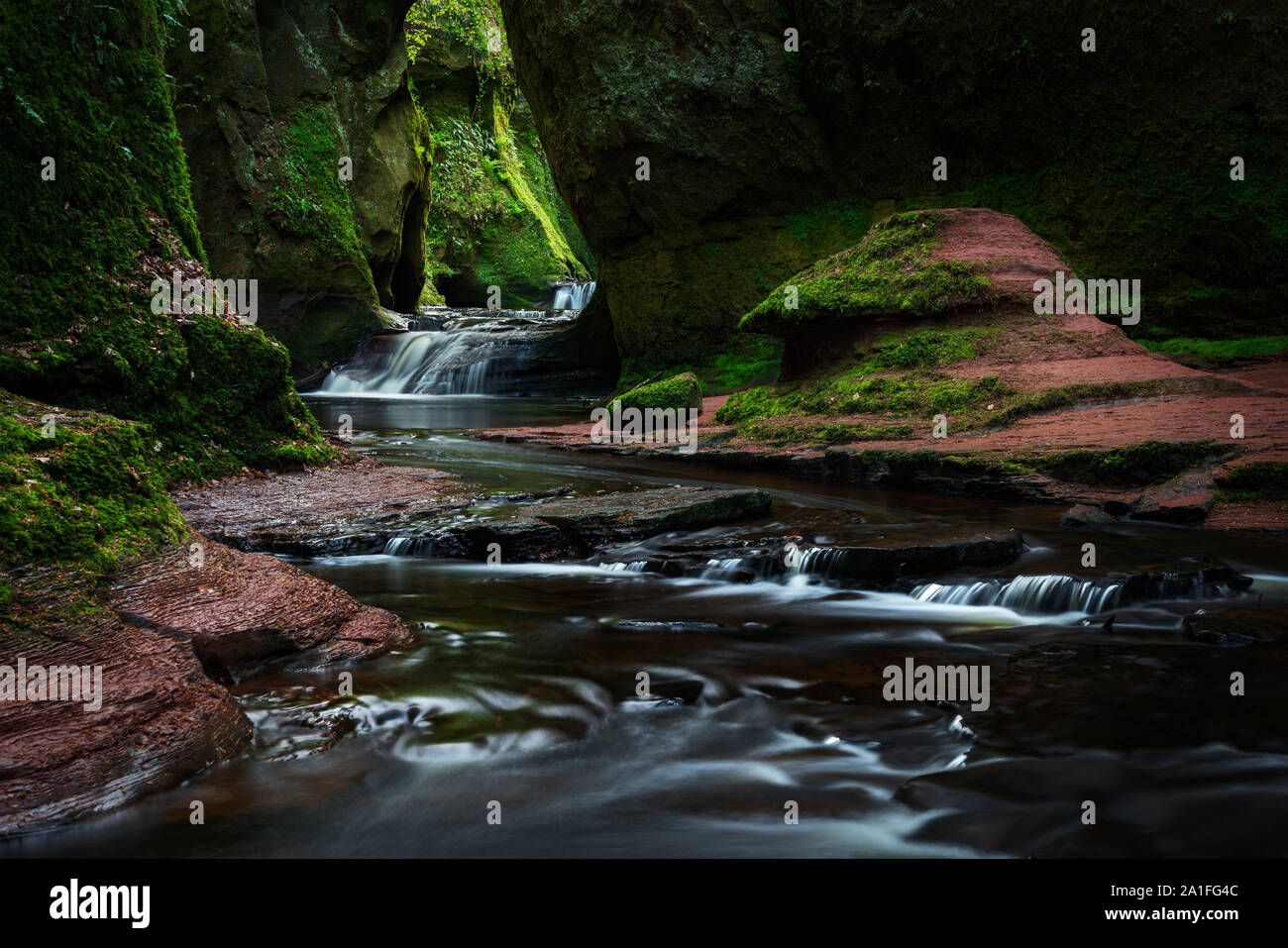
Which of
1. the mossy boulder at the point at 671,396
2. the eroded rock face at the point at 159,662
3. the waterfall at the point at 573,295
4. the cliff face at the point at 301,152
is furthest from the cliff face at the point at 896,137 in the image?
the waterfall at the point at 573,295

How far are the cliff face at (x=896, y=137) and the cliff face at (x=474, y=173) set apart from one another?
2000cm

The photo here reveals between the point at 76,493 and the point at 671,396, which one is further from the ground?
the point at 671,396

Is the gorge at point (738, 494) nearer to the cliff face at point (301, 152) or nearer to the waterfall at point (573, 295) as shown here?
the cliff face at point (301, 152)

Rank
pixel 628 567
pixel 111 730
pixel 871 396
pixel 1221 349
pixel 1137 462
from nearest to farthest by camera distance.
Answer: pixel 111 730, pixel 628 567, pixel 1137 462, pixel 871 396, pixel 1221 349

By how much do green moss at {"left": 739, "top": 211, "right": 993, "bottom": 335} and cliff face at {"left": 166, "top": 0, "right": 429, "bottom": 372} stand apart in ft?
48.6

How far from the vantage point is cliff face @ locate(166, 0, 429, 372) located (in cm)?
2031

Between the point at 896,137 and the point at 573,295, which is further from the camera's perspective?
the point at 573,295

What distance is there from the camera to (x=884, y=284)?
10.6m

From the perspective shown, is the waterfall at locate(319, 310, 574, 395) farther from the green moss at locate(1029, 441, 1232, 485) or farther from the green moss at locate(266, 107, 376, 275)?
the green moss at locate(1029, 441, 1232, 485)

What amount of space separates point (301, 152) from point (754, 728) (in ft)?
76.6

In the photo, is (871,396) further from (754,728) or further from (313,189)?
(313,189)

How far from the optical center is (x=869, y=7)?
14883 millimetres

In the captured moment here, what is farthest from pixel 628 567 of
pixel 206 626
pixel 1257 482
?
pixel 1257 482
